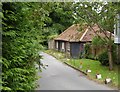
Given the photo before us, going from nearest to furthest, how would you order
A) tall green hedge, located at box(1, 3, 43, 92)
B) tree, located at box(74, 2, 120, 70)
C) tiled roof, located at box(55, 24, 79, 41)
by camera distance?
tall green hedge, located at box(1, 3, 43, 92)
tree, located at box(74, 2, 120, 70)
tiled roof, located at box(55, 24, 79, 41)

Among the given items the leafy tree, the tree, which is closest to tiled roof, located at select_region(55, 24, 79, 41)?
the tree

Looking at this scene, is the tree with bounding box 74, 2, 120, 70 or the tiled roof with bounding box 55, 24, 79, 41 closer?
the tree with bounding box 74, 2, 120, 70

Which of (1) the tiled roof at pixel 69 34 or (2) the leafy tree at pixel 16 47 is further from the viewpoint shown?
(1) the tiled roof at pixel 69 34

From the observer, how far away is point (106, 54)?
54.6ft

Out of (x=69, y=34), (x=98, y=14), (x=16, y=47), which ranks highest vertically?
(x=98, y=14)

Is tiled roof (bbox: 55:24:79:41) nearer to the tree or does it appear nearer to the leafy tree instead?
the tree

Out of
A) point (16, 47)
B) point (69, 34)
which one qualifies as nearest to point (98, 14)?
point (69, 34)

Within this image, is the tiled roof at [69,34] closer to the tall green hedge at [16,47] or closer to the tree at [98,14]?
the tree at [98,14]

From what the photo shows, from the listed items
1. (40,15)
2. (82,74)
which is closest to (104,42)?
(82,74)

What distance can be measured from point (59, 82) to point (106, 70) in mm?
4536

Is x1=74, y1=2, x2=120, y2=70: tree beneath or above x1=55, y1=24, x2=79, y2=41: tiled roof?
above

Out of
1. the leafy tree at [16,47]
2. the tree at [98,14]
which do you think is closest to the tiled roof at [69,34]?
the tree at [98,14]

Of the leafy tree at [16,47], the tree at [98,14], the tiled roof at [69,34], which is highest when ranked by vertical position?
the tree at [98,14]

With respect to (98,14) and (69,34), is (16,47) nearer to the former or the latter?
(98,14)
